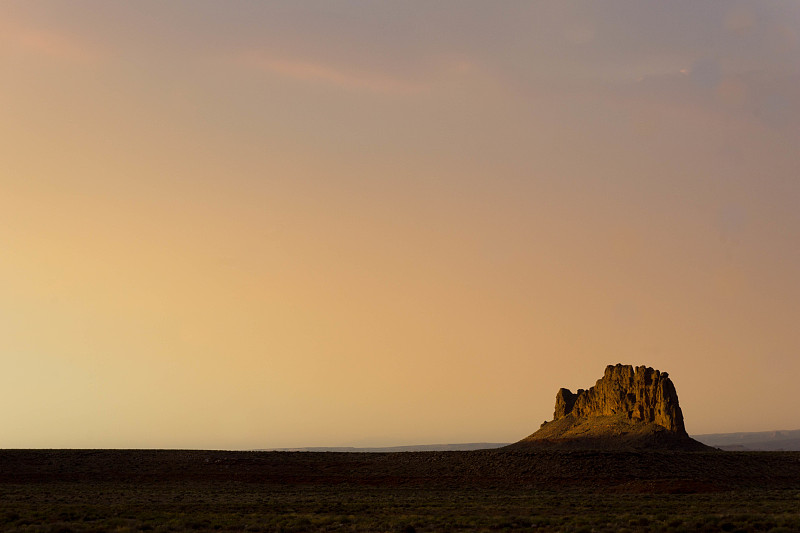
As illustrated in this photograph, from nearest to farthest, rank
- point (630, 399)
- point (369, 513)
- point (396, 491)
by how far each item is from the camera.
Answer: point (369, 513) → point (396, 491) → point (630, 399)

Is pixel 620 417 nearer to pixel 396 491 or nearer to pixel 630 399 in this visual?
pixel 630 399

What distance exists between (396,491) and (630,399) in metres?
90.6

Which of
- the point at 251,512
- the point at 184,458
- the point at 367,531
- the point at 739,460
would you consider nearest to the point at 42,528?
the point at 251,512

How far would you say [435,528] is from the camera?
90.9 feet

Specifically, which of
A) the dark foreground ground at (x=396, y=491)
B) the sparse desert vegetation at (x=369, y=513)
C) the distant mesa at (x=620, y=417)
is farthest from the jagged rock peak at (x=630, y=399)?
the sparse desert vegetation at (x=369, y=513)

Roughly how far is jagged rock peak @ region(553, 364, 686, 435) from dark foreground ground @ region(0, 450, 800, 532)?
39.7 m

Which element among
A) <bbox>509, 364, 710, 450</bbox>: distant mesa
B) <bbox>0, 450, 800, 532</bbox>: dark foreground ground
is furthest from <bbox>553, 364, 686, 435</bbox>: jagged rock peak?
<bbox>0, 450, 800, 532</bbox>: dark foreground ground

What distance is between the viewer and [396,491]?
54.5 metres

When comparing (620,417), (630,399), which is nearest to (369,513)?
(620,417)

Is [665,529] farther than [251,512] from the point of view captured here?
No

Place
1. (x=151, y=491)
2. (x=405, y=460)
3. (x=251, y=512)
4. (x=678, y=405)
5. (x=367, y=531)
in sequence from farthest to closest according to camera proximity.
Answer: (x=678, y=405), (x=405, y=460), (x=151, y=491), (x=251, y=512), (x=367, y=531)

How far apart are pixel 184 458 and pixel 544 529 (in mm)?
56251

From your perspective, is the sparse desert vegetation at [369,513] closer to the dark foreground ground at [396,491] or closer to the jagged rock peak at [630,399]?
the dark foreground ground at [396,491]

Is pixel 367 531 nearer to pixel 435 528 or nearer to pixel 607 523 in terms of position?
pixel 435 528
